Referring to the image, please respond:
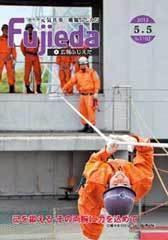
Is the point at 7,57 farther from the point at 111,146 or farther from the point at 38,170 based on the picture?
the point at 111,146

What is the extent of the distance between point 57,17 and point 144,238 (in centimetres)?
603

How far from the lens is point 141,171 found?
5.26 m

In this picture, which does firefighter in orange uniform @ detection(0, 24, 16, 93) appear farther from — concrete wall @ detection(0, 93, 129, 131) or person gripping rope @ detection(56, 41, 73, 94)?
person gripping rope @ detection(56, 41, 73, 94)

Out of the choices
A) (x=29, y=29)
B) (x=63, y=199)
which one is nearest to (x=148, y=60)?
(x=29, y=29)

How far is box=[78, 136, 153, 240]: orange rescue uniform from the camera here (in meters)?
5.15

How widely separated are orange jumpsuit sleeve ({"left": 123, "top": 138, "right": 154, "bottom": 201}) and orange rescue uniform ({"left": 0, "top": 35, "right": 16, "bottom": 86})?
11307 mm

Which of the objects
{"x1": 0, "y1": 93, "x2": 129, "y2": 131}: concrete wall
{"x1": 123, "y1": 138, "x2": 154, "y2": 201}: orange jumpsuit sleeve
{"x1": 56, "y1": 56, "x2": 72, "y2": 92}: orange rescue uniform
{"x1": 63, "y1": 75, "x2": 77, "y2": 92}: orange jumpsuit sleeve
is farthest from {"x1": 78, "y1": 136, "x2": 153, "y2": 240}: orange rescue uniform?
{"x1": 56, "y1": 56, "x2": 72, "y2": 92}: orange rescue uniform

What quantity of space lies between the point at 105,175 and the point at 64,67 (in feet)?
37.3

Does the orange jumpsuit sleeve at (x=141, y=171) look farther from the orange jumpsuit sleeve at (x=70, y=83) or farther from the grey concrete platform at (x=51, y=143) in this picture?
the orange jumpsuit sleeve at (x=70, y=83)

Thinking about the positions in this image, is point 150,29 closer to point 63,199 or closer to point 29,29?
point 29,29

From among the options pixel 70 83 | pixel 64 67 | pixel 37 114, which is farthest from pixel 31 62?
pixel 70 83

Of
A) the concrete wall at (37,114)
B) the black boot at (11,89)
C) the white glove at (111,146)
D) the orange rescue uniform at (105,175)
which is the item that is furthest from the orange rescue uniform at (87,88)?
the white glove at (111,146)

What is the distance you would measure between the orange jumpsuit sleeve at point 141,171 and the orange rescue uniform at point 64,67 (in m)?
11.1

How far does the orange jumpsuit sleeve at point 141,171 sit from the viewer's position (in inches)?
205
